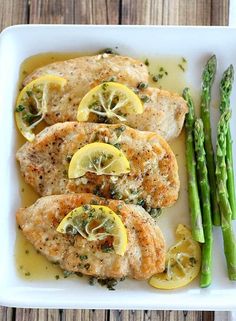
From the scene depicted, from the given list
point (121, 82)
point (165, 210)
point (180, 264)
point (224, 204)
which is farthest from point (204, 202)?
point (121, 82)

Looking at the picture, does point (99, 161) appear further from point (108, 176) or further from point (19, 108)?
point (19, 108)

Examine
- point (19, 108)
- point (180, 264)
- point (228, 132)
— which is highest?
point (19, 108)

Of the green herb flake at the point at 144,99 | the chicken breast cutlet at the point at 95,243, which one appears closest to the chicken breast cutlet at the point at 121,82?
the green herb flake at the point at 144,99

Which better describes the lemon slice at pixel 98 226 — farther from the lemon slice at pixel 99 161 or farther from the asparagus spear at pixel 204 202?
the asparagus spear at pixel 204 202

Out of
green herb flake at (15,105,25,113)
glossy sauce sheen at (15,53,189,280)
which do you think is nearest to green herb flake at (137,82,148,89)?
glossy sauce sheen at (15,53,189,280)

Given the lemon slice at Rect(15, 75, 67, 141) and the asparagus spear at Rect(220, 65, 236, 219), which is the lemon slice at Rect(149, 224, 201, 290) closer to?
the asparagus spear at Rect(220, 65, 236, 219)

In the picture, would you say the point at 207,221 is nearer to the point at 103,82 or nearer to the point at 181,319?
the point at 181,319

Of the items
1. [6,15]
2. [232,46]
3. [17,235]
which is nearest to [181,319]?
[17,235]
